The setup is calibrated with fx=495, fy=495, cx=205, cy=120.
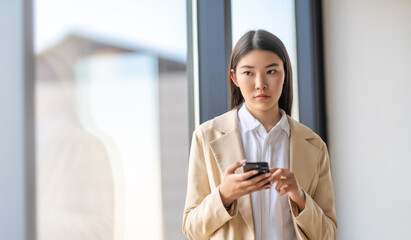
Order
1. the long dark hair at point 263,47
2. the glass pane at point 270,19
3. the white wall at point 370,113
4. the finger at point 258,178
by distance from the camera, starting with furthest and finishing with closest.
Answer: the white wall at point 370,113, the glass pane at point 270,19, the long dark hair at point 263,47, the finger at point 258,178

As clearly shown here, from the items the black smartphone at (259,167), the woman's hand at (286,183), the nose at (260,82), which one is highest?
the nose at (260,82)

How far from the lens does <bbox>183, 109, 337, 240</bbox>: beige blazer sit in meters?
1.49

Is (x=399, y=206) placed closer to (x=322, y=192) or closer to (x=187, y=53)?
(x=322, y=192)

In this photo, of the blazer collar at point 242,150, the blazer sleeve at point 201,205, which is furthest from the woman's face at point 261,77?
the blazer sleeve at point 201,205

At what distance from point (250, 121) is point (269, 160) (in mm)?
145

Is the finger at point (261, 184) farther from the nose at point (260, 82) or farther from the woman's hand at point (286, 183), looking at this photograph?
the nose at point (260, 82)

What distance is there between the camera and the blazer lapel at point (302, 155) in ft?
5.29

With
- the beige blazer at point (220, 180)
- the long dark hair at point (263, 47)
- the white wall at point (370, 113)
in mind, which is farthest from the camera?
the white wall at point (370, 113)

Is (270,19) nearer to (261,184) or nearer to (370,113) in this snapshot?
(370,113)

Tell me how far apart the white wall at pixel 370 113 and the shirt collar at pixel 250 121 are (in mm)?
1047

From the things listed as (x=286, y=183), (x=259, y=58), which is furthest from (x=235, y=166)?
(x=259, y=58)

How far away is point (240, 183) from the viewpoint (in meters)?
1.39

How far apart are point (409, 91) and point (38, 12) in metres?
1.77

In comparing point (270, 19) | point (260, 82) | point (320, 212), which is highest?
point (270, 19)
